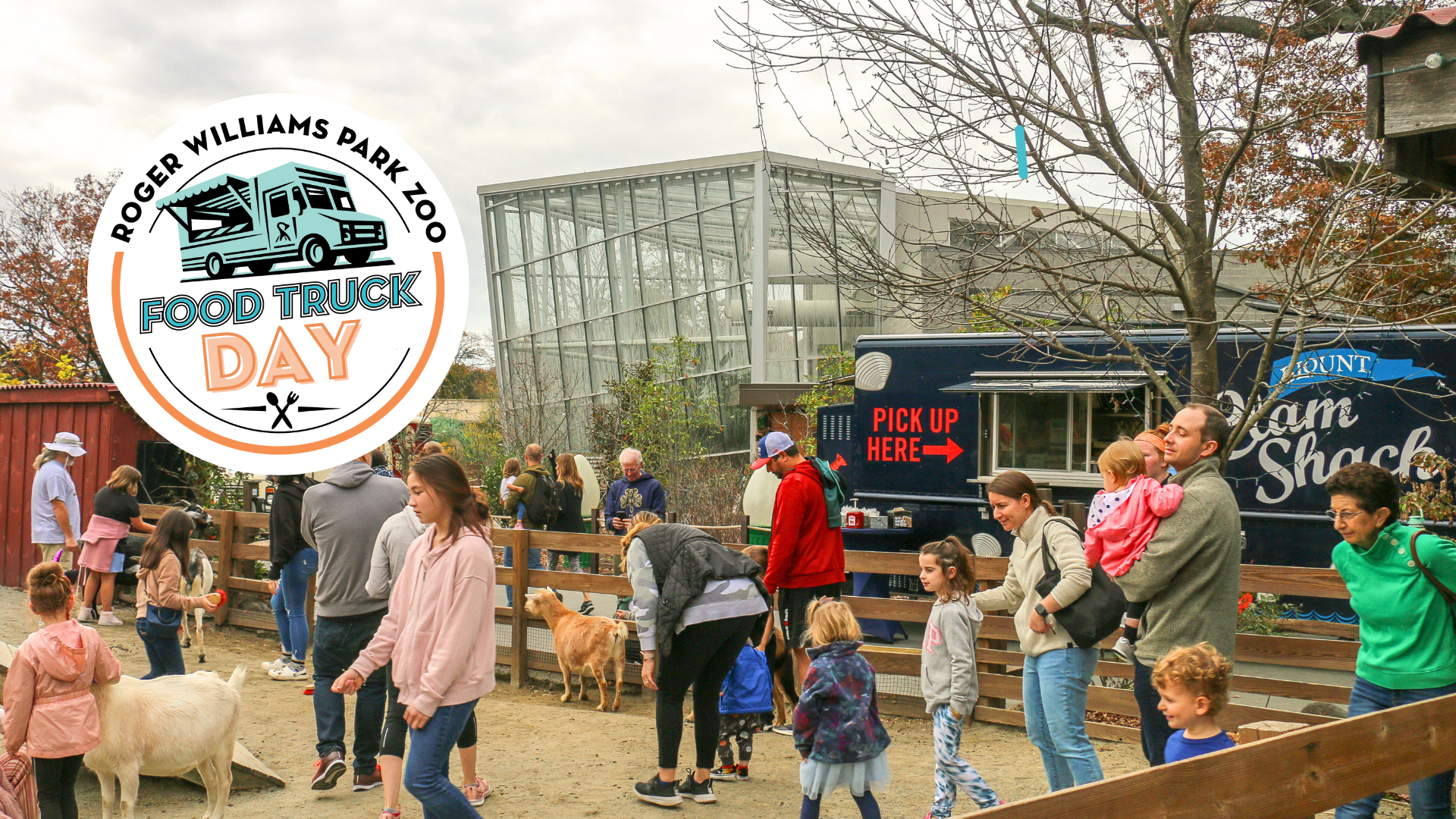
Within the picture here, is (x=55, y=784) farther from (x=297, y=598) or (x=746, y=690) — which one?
(x=297, y=598)

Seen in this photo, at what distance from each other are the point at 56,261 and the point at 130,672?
1004 inches

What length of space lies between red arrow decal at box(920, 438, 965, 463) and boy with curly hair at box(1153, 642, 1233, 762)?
6667mm

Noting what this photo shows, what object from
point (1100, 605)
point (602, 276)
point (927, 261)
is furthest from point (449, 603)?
point (602, 276)

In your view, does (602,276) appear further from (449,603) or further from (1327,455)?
(449,603)

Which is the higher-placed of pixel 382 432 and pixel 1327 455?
pixel 382 432

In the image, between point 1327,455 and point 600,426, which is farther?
point 600,426

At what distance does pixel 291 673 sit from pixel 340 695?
317cm

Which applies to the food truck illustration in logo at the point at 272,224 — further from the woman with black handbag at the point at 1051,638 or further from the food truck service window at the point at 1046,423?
the food truck service window at the point at 1046,423

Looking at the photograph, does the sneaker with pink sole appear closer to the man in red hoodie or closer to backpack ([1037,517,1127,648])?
the man in red hoodie

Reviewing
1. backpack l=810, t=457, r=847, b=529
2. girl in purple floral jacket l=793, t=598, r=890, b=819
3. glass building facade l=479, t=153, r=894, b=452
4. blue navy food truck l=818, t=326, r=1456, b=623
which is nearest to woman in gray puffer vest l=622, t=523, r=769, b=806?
girl in purple floral jacket l=793, t=598, r=890, b=819

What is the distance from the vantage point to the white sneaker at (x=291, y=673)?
795 centimetres

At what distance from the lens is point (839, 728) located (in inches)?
169

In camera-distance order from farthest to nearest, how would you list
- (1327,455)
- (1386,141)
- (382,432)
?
1. (1327,455)
2. (382,432)
3. (1386,141)

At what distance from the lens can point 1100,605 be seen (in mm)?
4004
